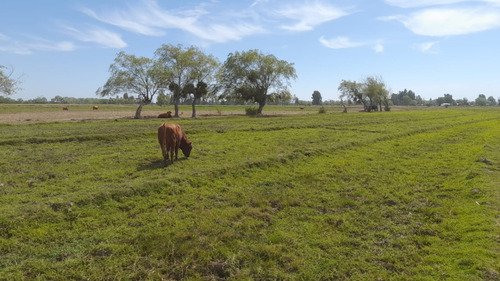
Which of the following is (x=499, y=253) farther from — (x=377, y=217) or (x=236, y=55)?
(x=236, y=55)

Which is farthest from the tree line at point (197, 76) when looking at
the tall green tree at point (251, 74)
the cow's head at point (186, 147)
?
the cow's head at point (186, 147)

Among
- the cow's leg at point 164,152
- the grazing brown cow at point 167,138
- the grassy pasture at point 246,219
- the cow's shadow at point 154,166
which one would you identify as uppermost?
the grazing brown cow at point 167,138

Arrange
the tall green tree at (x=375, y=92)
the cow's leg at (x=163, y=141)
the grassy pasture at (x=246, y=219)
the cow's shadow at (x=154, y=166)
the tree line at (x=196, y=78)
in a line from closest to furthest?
1. the grassy pasture at (x=246, y=219)
2. the cow's shadow at (x=154, y=166)
3. the cow's leg at (x=163, y=141)
4. the tree line at (x=196, y=78)
5. the tall green tree at (x=375, y=92)

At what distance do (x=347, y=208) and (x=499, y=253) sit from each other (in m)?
3.25

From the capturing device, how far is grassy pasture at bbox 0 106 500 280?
5.14 metres

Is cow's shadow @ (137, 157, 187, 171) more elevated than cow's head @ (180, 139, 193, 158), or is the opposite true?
cow's head @ (180, 139, 193, 158)

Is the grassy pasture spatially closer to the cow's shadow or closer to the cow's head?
the cow's shadow

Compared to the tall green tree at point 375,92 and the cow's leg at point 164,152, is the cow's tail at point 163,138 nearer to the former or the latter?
the cow's leg at point 164,152

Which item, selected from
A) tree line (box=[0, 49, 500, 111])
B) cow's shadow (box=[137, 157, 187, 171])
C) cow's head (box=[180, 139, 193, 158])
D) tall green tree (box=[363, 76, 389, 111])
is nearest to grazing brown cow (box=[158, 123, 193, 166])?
cow's shadow (box=[137, 157, 187, 171])

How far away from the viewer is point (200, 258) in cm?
541

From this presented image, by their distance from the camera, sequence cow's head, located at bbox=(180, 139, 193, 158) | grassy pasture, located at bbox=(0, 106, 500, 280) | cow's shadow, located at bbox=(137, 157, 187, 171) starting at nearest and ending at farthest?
grassy pasture, located at bbox=(0, 106, 500, 280)
cow's shadow, located at bbox=(137, 157, 187, 171)
cow's head, located at bbox=(180, 139, 193, 158)

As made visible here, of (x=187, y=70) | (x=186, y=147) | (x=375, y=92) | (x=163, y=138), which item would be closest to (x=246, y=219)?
(x=163, y=138)

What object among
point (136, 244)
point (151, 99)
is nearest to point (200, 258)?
point (136, 244)

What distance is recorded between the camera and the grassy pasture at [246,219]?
5.14m
